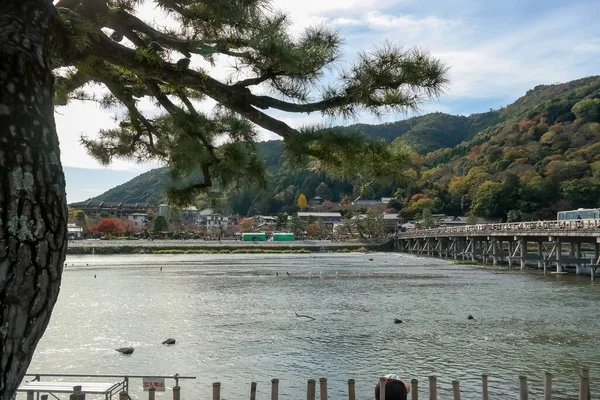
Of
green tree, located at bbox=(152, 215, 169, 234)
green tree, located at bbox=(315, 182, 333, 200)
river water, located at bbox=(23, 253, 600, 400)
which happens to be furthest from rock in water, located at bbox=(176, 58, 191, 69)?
green tree, located at bbox=(315, 182, 333, 200)

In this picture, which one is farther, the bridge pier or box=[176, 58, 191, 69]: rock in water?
the bridge pier

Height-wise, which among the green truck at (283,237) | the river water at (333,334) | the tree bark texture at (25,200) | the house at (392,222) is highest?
the tree bark texture at (25,200)

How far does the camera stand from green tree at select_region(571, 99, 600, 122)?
7944cm

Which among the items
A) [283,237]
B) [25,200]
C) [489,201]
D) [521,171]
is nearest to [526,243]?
[489,201]

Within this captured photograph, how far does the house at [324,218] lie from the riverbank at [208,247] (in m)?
17.7

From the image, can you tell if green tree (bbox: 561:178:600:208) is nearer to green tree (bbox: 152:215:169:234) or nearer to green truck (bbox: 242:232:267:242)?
green truck (bbox: 242:232:267:242)

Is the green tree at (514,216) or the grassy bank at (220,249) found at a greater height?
the green tree at (514,216)

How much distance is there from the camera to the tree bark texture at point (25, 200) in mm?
1734

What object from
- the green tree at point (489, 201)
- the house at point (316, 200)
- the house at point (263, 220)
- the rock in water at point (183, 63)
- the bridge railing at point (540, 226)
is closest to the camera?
the rock in water at point (183, 63)

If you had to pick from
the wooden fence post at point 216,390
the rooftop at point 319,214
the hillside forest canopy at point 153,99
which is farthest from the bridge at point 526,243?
the rooftop at point 319,214

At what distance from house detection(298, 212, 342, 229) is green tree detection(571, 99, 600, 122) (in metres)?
42.9

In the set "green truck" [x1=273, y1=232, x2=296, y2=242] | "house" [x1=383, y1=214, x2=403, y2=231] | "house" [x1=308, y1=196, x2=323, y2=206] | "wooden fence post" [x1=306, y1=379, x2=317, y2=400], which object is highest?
"house" [x1=308, y1=196, x2=323, y2=206]

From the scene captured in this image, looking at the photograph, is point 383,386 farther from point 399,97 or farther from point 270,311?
point 270,311

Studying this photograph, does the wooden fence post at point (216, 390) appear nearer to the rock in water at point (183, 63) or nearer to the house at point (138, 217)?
the rock in water at point (183, 63)
